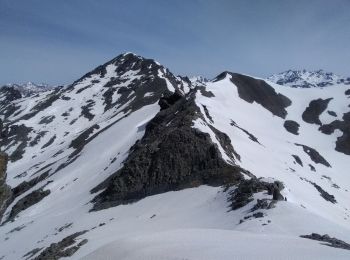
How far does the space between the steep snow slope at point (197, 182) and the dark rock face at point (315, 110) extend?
1.86 feet

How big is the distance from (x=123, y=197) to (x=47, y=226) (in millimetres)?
9860

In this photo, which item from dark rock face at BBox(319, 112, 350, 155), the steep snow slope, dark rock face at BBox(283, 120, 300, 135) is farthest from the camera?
dark rock face at BBox(283, 120, 300, 135)

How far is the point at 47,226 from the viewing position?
1885 inches

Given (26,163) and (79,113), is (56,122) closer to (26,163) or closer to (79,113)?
(79,113)

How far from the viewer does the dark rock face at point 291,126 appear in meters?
98.6

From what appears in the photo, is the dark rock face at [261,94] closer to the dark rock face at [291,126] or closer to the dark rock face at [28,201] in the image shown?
the dark rock face at [291,126]

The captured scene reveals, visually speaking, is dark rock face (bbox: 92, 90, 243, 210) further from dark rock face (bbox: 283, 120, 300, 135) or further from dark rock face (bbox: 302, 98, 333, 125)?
dark rock face (bbox: 302, 98, 333, 125)

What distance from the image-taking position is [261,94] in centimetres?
11438

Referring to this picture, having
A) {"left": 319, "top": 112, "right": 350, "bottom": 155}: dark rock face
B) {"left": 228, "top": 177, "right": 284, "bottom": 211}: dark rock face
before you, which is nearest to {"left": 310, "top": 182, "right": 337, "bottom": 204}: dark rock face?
{"left": 228, "top": 177, "right": 284, "bottom": 211}: dark rock face

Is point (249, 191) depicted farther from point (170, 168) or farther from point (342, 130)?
point (342, 130)

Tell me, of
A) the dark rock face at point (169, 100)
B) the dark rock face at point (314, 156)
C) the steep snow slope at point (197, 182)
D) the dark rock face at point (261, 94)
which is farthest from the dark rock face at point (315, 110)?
the dark rock face at point (169, 100)

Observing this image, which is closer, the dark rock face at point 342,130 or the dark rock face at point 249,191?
the dark rock face at point 249,191

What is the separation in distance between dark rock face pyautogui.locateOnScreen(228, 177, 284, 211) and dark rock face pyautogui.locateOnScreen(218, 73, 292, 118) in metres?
75.0

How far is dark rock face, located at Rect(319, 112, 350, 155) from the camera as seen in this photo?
307 ft
